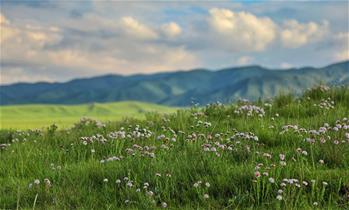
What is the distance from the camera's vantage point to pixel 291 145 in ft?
30.9

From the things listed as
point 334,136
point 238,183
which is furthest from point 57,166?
point 334,136

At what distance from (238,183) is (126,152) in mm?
2949

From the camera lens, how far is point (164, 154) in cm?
880

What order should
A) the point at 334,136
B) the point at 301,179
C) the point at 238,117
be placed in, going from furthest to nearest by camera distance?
1. the point at 238,117
2. the point at 334,136
3. the point at 301,179

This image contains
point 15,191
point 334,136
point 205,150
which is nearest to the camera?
point 15,191

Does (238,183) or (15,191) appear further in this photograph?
(15,191)

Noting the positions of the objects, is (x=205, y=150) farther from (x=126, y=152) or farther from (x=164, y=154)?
(x=126, y=152)

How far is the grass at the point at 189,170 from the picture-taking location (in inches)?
273

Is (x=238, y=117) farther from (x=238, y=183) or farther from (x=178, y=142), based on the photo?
(x=238, y=183)

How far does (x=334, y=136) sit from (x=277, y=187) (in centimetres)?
283

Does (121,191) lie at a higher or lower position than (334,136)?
lower

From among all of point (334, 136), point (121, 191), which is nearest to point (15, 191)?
point (121, 191)

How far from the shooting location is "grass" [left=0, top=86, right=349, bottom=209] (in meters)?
6.93

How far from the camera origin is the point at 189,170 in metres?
7.86
